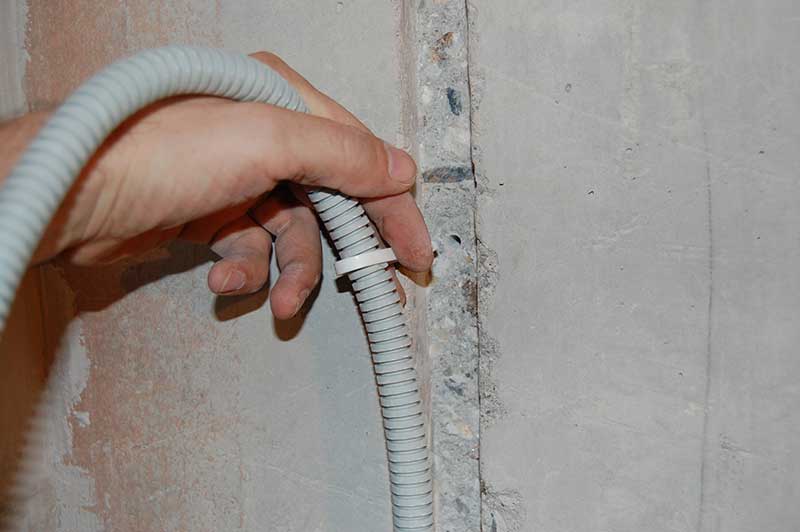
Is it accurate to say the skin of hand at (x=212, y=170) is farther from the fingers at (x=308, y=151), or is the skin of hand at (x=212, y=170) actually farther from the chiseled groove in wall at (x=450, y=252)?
the chiseled groove in wall at (x=450, y=252)

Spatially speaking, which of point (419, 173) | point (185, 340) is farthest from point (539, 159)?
point (185, 340)

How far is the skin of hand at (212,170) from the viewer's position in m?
0.63

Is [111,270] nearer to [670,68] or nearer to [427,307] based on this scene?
[427,307]

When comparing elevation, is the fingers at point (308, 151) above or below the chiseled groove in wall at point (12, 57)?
below

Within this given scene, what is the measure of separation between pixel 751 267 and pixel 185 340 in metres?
0.67

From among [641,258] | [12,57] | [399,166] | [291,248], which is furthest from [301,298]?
[12,57]

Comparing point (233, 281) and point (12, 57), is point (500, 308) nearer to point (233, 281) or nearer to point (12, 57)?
point (233, 281)

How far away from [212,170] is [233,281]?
167 mm

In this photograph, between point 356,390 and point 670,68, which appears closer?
point 670,68

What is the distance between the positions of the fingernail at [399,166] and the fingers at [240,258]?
188mm

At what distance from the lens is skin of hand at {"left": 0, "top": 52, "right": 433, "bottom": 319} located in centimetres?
63

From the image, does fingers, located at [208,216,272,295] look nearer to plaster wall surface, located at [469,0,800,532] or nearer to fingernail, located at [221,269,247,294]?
fingernail, located at [221,269,247,294]

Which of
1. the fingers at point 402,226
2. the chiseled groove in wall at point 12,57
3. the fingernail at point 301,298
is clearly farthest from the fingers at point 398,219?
the chiseled groove in wall at point 12,57

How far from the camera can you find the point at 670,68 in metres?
0.75
